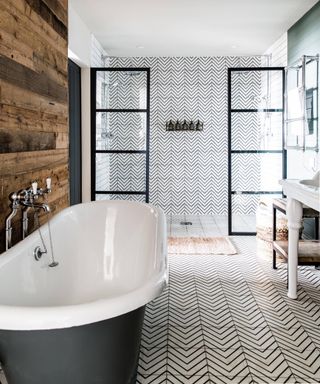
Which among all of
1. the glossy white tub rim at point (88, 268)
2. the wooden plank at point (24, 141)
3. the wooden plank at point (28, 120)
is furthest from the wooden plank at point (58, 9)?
the glossy white tub rim at point (88, 268)

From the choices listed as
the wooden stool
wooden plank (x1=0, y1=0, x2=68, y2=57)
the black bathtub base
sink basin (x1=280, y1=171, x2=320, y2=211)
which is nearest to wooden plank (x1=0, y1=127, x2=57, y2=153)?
wooden plank (x1=0, y1=0, x2=68, y2=57)

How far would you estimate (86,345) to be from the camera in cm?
168

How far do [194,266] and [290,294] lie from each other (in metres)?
1.16

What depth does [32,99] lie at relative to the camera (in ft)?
10.6

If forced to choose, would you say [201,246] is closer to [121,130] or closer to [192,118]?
[121,130]

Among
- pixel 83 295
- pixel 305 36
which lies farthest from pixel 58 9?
pixel 305 36

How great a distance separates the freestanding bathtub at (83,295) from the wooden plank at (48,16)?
4.61 ft

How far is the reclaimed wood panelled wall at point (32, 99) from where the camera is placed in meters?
2.75

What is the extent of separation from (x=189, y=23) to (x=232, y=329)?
3.71m

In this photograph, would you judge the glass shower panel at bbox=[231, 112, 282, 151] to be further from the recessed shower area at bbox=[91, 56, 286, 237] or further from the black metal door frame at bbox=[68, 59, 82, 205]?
the black metal door frame at bbox=[68, 59, 82, 205]

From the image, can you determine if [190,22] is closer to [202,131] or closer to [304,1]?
[304,1]

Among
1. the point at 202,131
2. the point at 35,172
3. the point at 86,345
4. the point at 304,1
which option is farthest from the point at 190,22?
the point at 86,345

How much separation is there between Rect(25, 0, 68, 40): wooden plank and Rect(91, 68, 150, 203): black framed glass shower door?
68.8 inches

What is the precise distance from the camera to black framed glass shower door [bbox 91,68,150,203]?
5.93m
